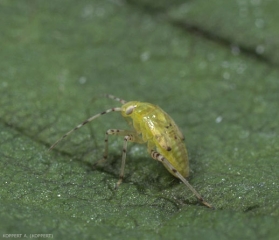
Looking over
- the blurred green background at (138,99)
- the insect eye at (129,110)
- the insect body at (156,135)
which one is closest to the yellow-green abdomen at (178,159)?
the insect body at (156,135)

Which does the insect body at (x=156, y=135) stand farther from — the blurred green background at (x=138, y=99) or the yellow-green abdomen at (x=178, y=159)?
the blurred green background at (x=138, y=99)

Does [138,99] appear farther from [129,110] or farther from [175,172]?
[175,172]

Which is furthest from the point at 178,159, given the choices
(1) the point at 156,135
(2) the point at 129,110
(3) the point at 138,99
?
(3) the point at 138,99

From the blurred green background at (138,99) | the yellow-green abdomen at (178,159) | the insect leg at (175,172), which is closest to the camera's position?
the blurred green background at (138,99)

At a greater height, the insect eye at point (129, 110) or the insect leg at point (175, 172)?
the insect eye at point (129, 110)

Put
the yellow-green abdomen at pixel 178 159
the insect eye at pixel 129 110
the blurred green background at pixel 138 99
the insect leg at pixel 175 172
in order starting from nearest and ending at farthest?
the blurred green background at pixel 138 99 < the insect leg at pixel 175 172 < the yellow-green abdomen at pixel 178 159 < the insect eye at pixel 129 110

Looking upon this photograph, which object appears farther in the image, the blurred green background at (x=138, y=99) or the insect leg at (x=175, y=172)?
the insect leg at (x=175, y=172)
